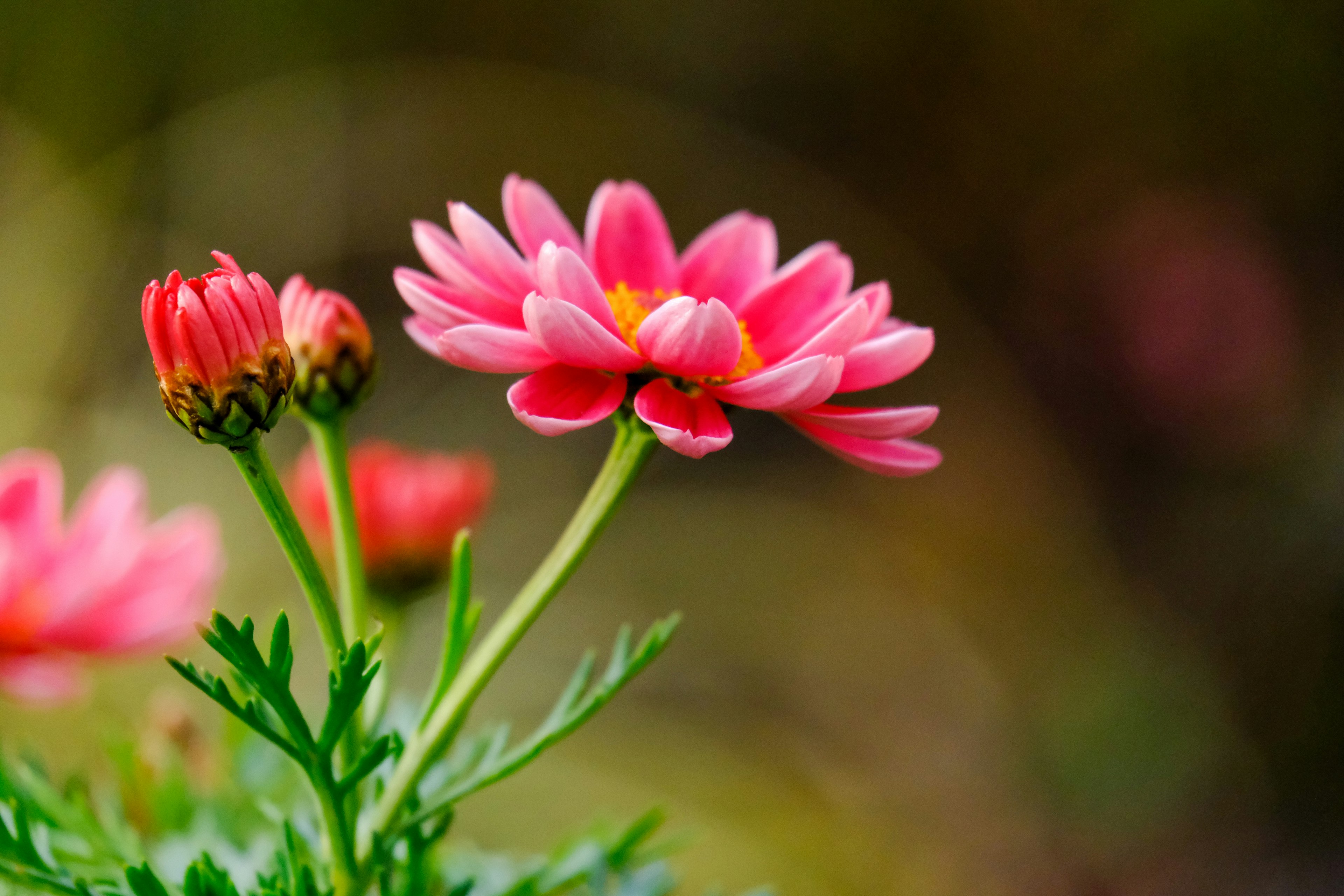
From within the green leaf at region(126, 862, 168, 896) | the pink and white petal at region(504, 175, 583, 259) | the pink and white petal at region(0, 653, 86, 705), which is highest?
the pink and white petal at region(504, 175, 583, 259)

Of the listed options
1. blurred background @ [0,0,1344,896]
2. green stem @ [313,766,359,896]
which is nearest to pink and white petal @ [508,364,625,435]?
green stem @ [313,766,359,896]

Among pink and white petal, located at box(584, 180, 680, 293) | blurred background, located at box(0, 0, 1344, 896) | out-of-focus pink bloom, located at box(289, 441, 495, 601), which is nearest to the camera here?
pink and white petal, located at box(584, 180, 680, 293)

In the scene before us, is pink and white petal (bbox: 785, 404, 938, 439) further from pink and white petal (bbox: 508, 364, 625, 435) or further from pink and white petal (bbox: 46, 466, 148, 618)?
pink and white petal (bbox: 46, 466, 148, 618)

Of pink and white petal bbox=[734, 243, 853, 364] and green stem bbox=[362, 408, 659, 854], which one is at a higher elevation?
pink and white petal bbox=[734, 243, 853, 364]

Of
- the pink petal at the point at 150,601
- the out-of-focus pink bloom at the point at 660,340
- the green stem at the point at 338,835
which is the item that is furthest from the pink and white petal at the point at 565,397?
the pink petal at the point at 150,601

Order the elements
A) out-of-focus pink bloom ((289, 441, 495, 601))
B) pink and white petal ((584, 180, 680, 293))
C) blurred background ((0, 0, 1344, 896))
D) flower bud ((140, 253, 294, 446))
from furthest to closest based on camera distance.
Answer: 1. blurred background ((0, 0, 1344, 896))
2. out-of-focus pink bloom ((289, 441, 495, 601))
3. pink and white petal ((584, 180, 680, 293))
4. flower bud ((140, 253, 294, 446))

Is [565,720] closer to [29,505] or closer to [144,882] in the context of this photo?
[144,882]

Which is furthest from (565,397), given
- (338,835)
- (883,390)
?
Answer: (883,390)
